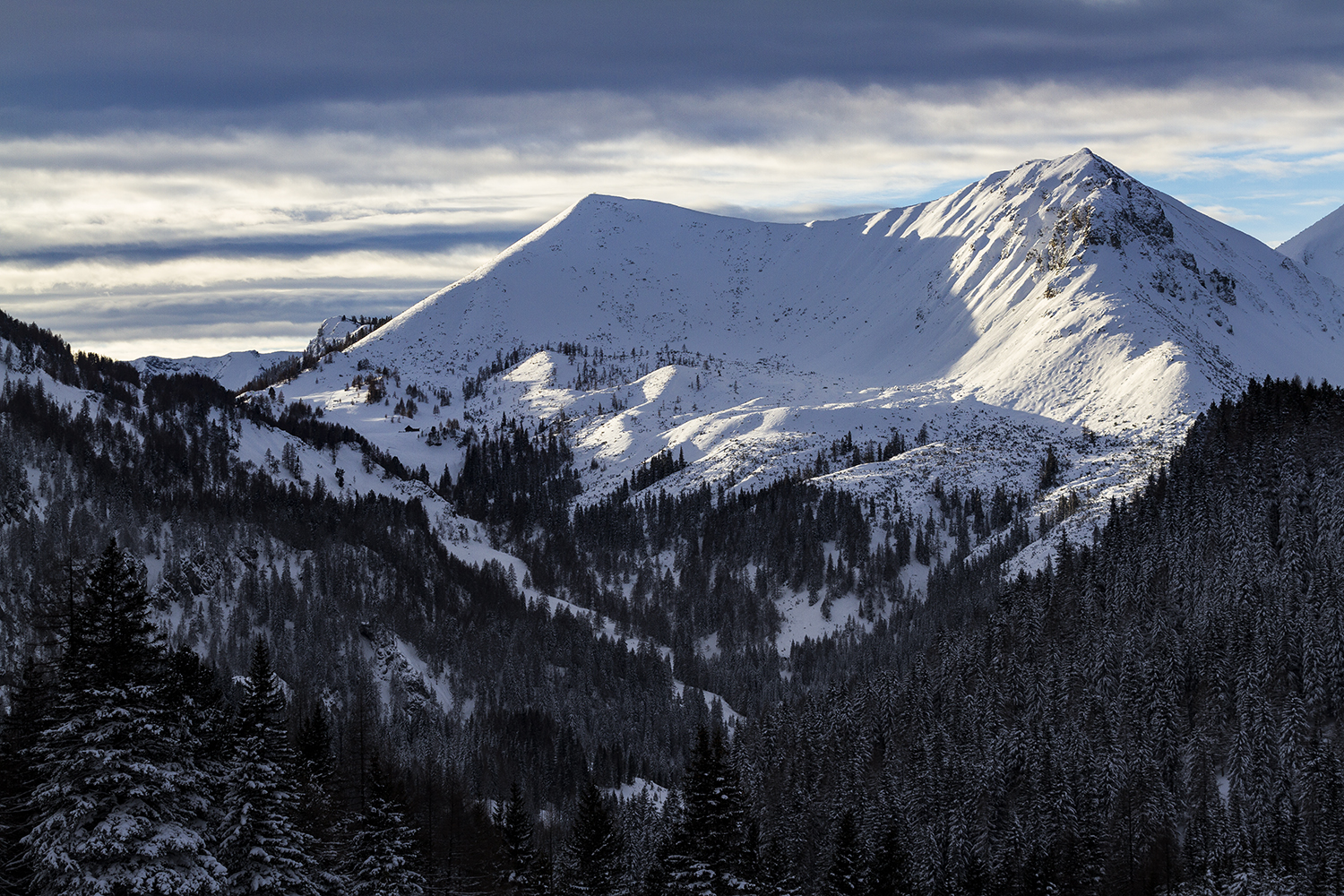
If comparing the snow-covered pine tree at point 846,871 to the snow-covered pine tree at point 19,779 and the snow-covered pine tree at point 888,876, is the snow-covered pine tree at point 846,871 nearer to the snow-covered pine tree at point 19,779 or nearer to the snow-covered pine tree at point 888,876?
the snow-covered pine tree at point 888,876

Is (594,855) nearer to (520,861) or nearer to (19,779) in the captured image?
(520,861)

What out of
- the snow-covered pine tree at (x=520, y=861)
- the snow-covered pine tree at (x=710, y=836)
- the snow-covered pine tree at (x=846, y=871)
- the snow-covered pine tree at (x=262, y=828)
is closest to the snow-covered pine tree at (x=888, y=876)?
the snow-covered pine tree at (x=846, y=871)

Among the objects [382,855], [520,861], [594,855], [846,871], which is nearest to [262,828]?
[382,855]

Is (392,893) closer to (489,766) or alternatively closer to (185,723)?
(185,723)

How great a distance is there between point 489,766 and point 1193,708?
100 m

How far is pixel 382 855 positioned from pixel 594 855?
11468mm

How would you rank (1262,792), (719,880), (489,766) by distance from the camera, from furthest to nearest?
1. (489,766)
2. (1262,792)
3. (719,880)

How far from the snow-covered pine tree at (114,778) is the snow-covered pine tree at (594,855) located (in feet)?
81.6

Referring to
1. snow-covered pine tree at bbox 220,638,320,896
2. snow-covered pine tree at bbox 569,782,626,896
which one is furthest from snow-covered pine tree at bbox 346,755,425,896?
snow-covered pine tree at bbox 569,782,626,896

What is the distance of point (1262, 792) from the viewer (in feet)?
346

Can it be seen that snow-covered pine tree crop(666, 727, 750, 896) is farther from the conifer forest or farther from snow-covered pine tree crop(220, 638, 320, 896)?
snow-covered pine tree crop(220, 638, 320, 896)

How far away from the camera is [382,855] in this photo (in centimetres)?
5059

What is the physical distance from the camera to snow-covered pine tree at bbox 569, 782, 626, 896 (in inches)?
2229

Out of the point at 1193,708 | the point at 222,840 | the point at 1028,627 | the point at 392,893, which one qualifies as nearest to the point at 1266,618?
the point at 1193,708
